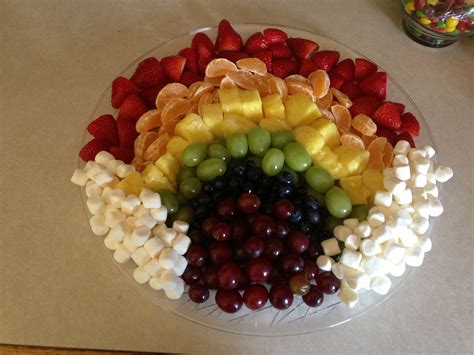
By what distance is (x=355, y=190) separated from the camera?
96 centimetres

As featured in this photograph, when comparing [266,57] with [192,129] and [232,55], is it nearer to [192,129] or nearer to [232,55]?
[232,55]

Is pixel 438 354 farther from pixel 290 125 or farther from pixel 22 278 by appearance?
pixel 22 278

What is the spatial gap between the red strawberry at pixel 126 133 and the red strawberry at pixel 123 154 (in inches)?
0.8

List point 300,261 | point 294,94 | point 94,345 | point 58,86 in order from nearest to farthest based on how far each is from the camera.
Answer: point 300,261 < point 94,345 < point 294,94 < point 58,86

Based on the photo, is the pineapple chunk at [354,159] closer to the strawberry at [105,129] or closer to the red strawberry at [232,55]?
the red strawberry at [232,55]

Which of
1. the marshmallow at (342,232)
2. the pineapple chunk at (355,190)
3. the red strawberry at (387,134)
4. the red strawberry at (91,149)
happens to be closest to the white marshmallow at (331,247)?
the marshmallow at (342,232)

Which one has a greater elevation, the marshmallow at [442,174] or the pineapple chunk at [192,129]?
the pineapple chunk at [192,129]

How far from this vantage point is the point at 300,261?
847mm

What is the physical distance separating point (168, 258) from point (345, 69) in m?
0.69

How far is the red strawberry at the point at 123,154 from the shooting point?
101 cm

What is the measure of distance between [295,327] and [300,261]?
0.15 m

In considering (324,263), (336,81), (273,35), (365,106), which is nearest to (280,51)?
(273,35)

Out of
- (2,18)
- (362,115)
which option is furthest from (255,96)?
(2,18)

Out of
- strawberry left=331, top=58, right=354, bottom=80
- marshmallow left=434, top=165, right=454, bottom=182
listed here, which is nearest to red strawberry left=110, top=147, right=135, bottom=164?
strawberry left=331, top=58, right=354, bottom=80
